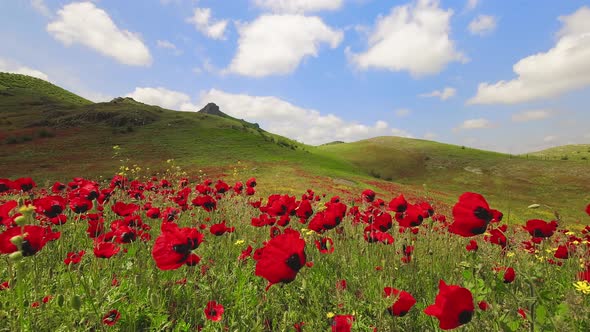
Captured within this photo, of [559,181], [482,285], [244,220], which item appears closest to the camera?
[482,285]

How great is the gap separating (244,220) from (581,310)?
16.1 ft

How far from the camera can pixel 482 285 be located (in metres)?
2.27

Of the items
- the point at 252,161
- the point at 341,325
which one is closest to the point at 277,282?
the point at 341,325

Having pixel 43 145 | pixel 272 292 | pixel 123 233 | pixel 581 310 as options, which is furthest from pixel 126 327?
pixel 43 145

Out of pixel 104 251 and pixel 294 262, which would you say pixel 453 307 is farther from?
pixel 104 251

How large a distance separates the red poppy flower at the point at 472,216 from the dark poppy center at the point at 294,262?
37.1 inches

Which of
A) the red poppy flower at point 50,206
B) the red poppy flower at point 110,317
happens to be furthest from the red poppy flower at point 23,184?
the red poppy flower at point 110,317

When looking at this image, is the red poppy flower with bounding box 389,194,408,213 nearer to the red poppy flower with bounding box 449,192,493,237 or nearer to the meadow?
the meadow

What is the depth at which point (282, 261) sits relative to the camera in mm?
1793

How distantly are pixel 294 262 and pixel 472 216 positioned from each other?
111 centimetres

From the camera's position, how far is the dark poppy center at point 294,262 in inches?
70.8

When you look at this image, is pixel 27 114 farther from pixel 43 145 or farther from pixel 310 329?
pixel 310 329

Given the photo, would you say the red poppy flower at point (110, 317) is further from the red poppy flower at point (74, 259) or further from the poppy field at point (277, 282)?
the red poppy flower at point (74, 259)

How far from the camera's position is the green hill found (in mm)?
23922
